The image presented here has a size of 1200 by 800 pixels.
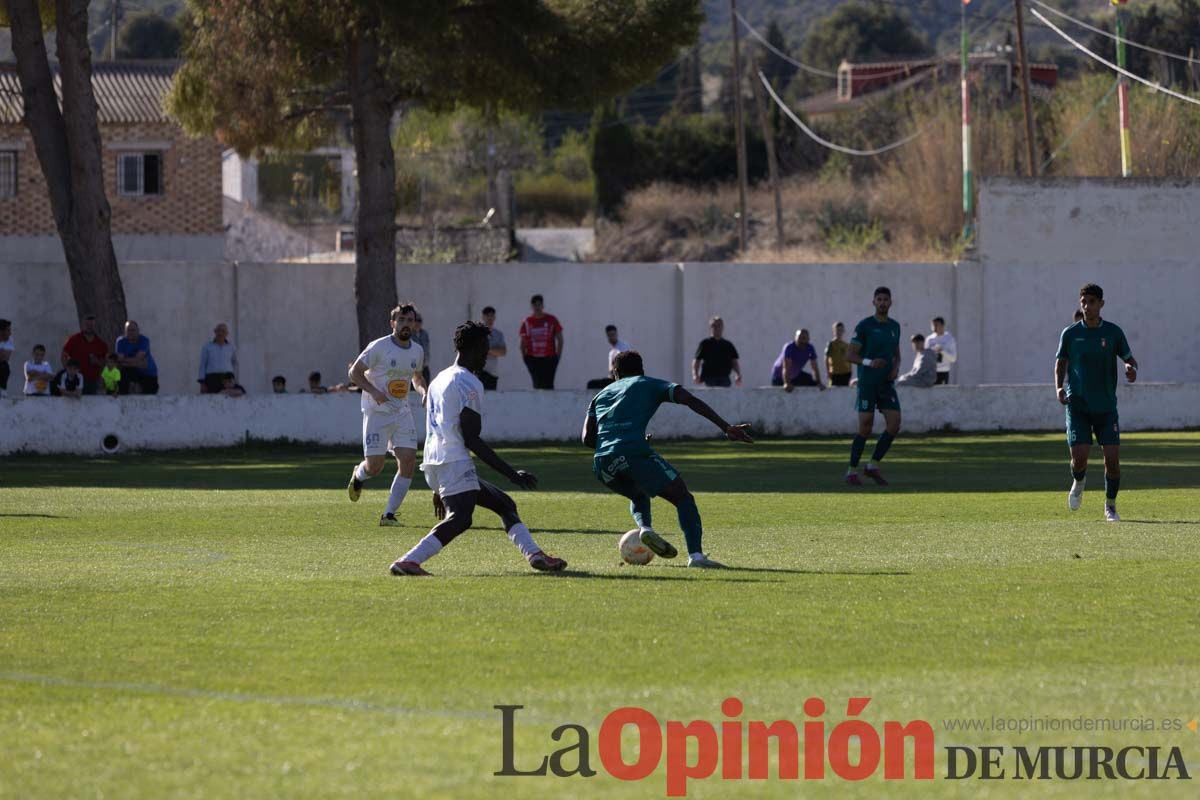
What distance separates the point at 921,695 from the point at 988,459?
1618 centimetres

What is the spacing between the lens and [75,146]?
29578 millimetres

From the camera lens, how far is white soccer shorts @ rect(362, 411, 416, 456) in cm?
1540

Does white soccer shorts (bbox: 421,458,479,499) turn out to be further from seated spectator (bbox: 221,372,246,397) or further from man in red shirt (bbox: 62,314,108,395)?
man in red shirt (bbox: 62,314,108,395)

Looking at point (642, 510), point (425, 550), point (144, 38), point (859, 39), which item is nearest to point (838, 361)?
point (642, 510)

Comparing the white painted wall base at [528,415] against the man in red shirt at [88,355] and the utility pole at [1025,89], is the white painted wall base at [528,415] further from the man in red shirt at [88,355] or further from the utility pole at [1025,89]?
the utility pole at [1025,89]

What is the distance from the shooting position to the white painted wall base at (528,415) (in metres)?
25.3

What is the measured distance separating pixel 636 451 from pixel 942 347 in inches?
777

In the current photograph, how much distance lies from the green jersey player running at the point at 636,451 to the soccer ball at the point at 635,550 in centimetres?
15

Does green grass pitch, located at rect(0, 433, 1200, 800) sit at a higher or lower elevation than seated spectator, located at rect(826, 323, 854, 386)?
lower

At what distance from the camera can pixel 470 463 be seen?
10.9 metres

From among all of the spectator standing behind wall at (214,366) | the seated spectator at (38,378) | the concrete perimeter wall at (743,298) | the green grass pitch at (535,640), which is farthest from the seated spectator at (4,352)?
the green grass pitch at (535,640)

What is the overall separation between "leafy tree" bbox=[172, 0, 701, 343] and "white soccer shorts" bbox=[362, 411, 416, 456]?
585 inches

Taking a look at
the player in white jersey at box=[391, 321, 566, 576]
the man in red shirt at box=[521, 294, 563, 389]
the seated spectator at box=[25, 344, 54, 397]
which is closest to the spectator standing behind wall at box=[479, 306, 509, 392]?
the man in red shirt at box=[521, 294, 563, 389]

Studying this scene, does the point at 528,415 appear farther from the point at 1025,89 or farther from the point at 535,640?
the point at 535,640
